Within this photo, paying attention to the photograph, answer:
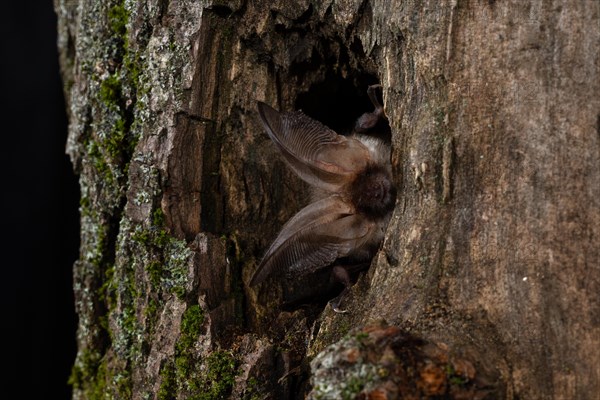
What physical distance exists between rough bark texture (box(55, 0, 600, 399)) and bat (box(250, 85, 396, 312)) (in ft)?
0.51

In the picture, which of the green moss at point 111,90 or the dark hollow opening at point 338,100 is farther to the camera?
the dark hollow opening at point 338,100

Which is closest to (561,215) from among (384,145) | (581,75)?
(581,75)

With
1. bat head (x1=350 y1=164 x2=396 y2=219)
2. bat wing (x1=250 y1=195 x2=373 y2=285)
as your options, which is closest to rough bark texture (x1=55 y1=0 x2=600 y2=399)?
bat wing (x1=250 y1=195 x2=373 y2=285)

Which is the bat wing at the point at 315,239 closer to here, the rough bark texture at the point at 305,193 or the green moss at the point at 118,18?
the rough bark texture at the point at 305,193

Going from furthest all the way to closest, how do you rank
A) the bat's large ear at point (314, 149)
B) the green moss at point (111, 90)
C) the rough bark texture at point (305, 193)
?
the green moss at point (111, 90) < the bat's large ear at point (314, 149) < the rough bark texture at point (305, 193)

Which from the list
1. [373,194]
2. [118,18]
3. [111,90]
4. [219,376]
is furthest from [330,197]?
[118,18]

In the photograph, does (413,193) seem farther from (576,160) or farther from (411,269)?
(576,160)

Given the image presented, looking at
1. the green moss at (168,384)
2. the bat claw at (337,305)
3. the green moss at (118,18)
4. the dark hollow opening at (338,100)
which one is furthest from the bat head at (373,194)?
the green moss at (118,18)

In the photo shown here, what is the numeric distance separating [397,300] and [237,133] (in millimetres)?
1016

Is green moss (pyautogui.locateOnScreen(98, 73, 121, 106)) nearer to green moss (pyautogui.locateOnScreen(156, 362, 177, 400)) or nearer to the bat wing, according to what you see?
the bat wing

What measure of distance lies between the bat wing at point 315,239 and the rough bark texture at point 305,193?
0.14 m

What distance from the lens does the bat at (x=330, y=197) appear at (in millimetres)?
2998

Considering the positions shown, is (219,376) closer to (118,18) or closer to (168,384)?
(168,384)

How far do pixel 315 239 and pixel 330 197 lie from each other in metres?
0.19
